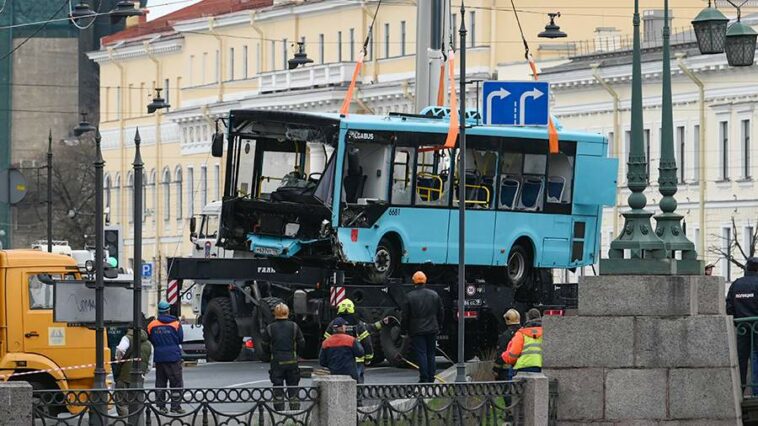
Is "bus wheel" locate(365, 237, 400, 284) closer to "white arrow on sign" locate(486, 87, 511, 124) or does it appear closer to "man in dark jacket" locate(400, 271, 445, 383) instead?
"white arrow on sign" locate(486, 87, 511, 124)

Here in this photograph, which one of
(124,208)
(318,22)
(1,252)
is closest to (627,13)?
(318,22)

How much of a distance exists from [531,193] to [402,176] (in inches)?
92.4

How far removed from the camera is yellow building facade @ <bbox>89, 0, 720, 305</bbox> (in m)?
101

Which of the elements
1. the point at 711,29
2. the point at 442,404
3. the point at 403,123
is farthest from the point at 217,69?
the point at 442,404

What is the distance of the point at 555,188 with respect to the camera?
45.0 metres

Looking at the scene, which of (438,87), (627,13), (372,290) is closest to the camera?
(372,290)

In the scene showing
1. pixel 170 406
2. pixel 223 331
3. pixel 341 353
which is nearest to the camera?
pixel 170 406

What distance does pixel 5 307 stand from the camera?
3641 cm

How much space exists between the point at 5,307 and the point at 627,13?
66.2 metres

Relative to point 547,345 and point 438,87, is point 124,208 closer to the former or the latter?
point 438,87

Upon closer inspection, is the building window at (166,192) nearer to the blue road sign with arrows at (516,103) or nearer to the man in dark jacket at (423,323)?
the blue road sign with arrows at (516,103)

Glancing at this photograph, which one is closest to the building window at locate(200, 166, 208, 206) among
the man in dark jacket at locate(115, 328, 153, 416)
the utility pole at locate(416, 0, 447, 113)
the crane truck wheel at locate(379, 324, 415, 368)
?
the utility pole at locate(416, 0, 447, 113)

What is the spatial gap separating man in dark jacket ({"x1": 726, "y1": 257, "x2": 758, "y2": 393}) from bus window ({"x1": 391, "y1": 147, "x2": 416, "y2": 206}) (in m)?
10.4

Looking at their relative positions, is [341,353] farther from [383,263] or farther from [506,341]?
[383,263]
